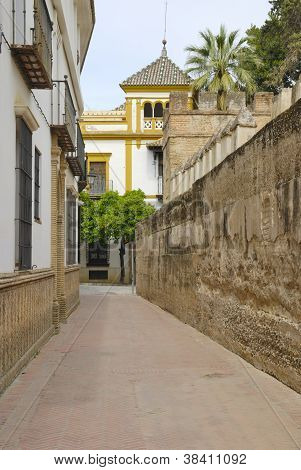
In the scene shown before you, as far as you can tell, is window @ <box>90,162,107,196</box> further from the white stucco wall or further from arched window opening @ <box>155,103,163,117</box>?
the white stucco wall

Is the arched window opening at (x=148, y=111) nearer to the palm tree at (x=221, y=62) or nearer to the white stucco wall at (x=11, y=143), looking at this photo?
the palm tree at (x=221, y=62)

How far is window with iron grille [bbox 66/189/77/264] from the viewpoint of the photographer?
19.7 m

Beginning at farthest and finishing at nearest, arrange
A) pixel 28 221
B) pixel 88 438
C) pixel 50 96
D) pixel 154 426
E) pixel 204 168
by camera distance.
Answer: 1. pixel 204 168
2. pixel 50 96
3. pixel 28 221
4. pixel 154 426
5. pixel 88 438

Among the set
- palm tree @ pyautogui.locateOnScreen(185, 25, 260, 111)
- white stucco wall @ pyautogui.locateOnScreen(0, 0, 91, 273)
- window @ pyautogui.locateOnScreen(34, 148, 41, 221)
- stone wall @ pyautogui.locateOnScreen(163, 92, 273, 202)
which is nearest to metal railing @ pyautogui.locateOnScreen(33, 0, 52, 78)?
white stucco wall @ pyautogui.locateOnScreen(0, 0, 91, 273)

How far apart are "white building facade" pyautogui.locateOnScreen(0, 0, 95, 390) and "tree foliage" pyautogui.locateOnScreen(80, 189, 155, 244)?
73.0 ft

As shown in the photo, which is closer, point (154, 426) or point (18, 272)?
point (154, 426)

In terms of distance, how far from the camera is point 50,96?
1409 centimetres

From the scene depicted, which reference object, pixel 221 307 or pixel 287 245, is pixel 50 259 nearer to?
pixel 221 307

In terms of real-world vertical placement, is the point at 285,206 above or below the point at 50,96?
below

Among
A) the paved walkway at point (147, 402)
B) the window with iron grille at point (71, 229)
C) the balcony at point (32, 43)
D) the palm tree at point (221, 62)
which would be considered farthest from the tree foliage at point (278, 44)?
the paved walkway at point (147, 402)

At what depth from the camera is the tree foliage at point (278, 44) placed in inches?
1439

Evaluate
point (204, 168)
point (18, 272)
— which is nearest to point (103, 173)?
point (204, 168)

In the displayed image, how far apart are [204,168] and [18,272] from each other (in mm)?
7365

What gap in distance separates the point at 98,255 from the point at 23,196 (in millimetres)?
32545
